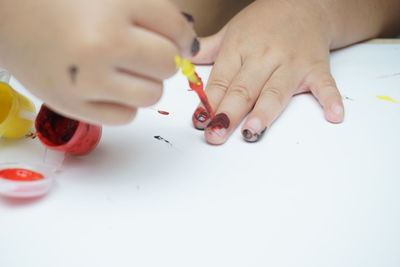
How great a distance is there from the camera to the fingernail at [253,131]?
573mm

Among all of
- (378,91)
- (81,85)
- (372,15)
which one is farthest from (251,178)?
(372,15)

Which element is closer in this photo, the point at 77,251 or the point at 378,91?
the point at 77,251

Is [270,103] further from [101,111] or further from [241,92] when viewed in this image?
[101,111]

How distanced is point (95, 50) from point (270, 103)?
1.23ft

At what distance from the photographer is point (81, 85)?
34 cm

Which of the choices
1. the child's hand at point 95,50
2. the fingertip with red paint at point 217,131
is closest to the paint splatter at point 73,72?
the child's hand at point 95,50

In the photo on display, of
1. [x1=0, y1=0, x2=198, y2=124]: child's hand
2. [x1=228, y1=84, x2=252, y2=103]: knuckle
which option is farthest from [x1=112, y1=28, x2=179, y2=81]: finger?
[x1=228, y1=84, x2=252, y2=103]: knuckle

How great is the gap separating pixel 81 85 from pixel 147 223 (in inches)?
7.1

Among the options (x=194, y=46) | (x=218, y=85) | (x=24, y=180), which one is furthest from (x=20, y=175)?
(x=218, y=85)

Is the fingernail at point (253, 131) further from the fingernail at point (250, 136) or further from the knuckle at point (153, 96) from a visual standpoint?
the knuckle at point (153, 96)

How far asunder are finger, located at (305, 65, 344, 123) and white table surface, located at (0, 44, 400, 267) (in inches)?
0.8

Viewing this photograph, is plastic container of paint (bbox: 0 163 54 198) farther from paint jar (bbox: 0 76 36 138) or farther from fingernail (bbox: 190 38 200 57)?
fingernail (bbox: 190 38 200 57)

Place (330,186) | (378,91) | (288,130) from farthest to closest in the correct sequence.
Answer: (378,91)
(288,130)
(330,186)

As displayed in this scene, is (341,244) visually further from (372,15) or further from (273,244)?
(372,15)
